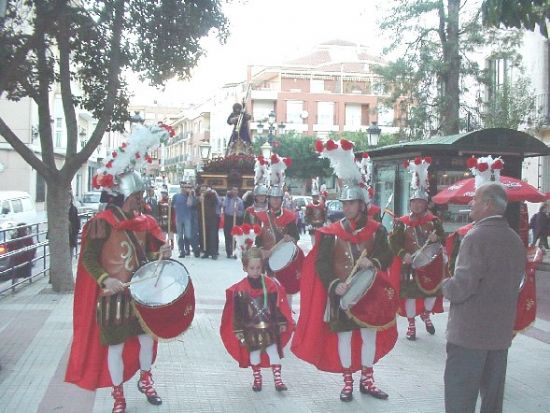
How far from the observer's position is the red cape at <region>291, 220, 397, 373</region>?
610cm

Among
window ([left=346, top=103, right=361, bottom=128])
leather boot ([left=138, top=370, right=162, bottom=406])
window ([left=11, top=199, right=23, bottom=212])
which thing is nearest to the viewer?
leather boot ([left=138, top=370, right=162, bottom=406])

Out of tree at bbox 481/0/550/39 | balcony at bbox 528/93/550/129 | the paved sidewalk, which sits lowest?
the paved sidewalk

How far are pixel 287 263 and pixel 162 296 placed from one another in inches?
118

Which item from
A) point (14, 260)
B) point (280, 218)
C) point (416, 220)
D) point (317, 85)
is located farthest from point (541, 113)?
point (317, 85)

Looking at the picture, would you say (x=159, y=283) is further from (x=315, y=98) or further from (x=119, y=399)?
(x=315, y=98)

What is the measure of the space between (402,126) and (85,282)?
61.9 ft

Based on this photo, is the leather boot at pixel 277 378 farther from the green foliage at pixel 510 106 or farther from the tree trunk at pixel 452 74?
the green foliage at pixel 510 106

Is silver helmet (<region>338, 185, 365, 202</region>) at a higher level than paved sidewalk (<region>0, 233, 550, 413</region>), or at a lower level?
higher

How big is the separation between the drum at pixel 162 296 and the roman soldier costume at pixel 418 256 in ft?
10.8

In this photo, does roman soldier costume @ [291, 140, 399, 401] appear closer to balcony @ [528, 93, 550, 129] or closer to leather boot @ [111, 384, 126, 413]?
leather boot @ [111, 384, 126, 413]

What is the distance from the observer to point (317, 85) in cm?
6369

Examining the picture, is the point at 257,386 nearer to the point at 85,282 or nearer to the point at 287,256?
the point at 85,282

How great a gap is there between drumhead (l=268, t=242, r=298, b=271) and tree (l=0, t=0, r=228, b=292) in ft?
11.7

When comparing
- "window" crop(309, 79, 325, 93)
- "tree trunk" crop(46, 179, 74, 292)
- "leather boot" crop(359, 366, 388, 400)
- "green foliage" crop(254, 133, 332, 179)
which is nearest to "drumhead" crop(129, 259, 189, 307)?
"leather boot" crop(359, 366, 388, 400)
